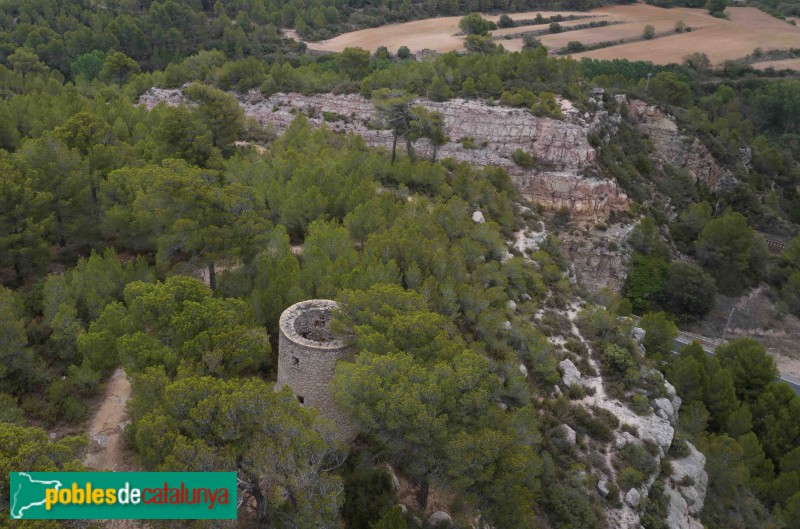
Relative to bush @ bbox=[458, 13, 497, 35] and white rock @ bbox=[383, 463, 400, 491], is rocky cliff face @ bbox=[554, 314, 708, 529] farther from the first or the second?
bush @ bbox=[458, 13, 497, 35]

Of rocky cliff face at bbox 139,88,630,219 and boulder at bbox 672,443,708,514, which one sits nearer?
boulder at bbox 672,443,708,514

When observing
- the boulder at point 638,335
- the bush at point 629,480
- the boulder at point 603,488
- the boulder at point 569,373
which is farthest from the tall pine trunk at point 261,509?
the boulder at point 638,335

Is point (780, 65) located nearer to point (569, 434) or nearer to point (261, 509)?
point (569, 434)

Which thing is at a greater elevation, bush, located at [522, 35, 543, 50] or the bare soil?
bush, located at [522, 35, 543, 50]

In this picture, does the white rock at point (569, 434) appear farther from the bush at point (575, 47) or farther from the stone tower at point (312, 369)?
the bush at point (575, 47)

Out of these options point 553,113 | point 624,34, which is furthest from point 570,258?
point 624,34

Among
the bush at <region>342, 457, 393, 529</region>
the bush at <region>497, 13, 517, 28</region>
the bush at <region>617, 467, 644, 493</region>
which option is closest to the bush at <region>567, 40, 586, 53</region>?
the bush at <region>497, 13, 517, 28</region>
